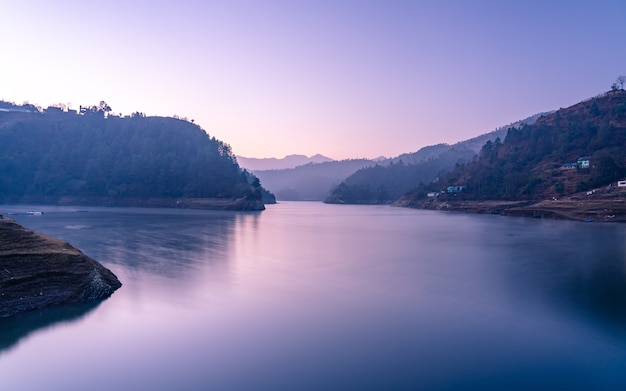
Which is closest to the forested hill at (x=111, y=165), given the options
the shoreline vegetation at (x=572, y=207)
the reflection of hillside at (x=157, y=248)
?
the shoreline vegetation at (x=572, y=207)

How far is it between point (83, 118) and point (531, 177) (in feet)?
408

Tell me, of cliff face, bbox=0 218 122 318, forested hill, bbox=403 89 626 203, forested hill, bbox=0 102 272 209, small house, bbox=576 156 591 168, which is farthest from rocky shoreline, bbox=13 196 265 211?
cliff face, bbox=0 218 122 318

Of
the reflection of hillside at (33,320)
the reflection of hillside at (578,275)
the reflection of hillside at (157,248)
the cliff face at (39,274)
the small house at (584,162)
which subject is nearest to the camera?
the reflection of hillside at (33,320)

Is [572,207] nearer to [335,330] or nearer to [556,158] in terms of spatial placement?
[556,158]

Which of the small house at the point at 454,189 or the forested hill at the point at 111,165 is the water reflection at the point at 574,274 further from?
the forested hill at the point at 111,165

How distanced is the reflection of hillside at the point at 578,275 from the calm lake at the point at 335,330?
0.09 metres

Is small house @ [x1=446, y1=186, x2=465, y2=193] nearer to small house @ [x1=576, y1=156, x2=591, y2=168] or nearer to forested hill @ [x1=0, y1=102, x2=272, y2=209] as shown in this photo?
small house @ [x1=576, y1=156, x2=591, y2=168]

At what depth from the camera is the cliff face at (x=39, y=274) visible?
10.4 metres

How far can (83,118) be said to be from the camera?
406 ft

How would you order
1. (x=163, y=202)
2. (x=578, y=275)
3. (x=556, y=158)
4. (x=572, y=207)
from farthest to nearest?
(x=163, y=202), (x=556, y=158), (x=572, y=207), (x=578, y=275)

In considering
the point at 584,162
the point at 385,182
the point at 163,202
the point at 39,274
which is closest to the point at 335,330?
the point at 39,274

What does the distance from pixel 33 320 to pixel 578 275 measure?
2002 cm

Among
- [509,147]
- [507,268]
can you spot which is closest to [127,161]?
[509,147]

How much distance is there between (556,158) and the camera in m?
71.3
